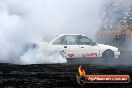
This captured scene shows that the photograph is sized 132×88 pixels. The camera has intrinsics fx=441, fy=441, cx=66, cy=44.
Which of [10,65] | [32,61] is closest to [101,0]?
[32,61]

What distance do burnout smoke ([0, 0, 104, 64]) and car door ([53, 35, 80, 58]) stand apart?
0.71 metres

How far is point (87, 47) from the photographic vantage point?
21.0 metres

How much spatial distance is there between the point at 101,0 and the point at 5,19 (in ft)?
18.4

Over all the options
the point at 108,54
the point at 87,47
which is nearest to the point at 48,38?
the point at 87,47

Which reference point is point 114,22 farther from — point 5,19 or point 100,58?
point 5,19

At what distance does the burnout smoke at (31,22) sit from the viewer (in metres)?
18.0

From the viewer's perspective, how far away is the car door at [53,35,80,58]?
20.4m

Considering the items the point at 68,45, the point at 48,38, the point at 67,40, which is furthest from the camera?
the point at 48,38

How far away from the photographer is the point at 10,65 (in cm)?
1759

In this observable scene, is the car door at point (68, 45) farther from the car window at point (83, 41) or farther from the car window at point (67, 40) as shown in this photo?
the car window at point (83, 41)

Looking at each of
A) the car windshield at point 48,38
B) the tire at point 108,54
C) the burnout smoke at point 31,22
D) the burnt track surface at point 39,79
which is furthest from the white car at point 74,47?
the burnt track surface at point 39,79

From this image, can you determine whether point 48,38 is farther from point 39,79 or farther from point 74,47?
point 39,79

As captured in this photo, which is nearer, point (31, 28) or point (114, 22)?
point (31, 28)

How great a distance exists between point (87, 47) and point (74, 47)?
0.71 meters
